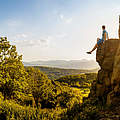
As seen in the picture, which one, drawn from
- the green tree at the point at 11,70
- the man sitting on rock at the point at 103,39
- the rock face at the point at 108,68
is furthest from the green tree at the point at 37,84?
the man sitting on rock at the point at 103,39

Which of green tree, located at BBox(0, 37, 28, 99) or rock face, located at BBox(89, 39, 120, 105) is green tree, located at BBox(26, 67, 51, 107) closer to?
green tree, located at BBox(0, 37, 28, 99)

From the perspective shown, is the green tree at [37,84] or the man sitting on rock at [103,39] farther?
the green tree at [37,84]

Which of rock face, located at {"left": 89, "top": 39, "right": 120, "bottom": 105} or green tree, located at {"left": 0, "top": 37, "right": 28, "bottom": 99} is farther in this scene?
green tree, located at {"left": 0, "top": 37, "right": 28, "bottom": 99}

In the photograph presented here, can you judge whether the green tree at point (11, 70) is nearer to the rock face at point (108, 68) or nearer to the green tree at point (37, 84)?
the green tree at point (37, 84)

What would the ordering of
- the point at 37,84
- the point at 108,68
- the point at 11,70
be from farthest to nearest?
the point at 37,84 → the point at 11,70 → the point at 108,68

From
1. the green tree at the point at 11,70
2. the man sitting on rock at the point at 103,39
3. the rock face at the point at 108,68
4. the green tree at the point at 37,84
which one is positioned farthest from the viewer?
the green tree at the point at 37,84

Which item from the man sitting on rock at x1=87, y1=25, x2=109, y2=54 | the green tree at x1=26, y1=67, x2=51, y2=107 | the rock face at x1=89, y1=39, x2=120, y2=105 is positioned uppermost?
the man sitting on rock at x1=87, y1=25, x2=109, y2=54

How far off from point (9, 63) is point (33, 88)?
12.4 m

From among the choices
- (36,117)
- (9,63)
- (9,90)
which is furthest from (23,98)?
(36,117)

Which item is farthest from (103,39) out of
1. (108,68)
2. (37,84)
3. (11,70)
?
(37,84)

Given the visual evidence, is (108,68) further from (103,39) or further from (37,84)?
(37,84)

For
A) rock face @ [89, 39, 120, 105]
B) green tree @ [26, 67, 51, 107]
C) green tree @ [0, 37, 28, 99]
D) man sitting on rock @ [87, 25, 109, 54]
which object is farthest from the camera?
green tree @ [26, 67, 51, 107]

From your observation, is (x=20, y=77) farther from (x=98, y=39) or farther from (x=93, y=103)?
(x=98, y=39)

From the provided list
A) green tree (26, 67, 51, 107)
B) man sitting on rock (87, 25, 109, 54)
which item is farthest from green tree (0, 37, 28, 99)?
man sitting on rock (87, 25, 109, 54)
